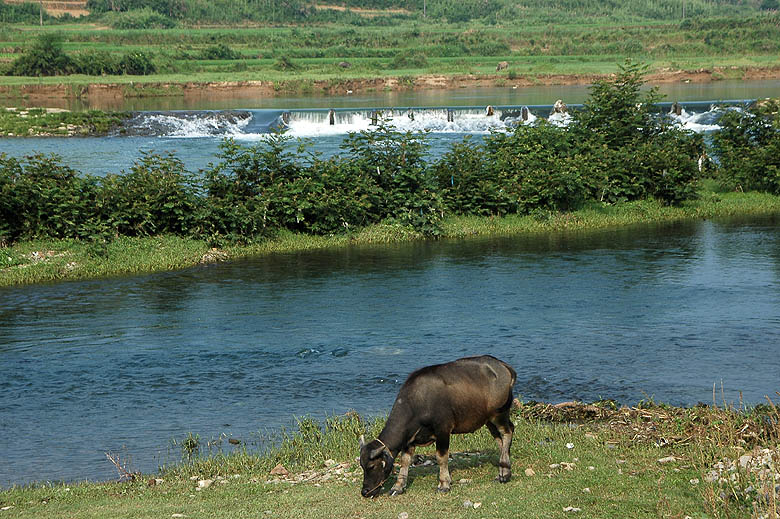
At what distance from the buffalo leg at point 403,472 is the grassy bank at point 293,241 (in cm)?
1547

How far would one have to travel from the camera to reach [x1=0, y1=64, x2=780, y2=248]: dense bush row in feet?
82.0

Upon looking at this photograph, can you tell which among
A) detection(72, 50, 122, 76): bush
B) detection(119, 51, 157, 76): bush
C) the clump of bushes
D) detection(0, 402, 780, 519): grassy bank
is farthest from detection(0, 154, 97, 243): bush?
detection(119, 51, 157, 76): bush

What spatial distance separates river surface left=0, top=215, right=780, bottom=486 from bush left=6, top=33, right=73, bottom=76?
7551 centimetres

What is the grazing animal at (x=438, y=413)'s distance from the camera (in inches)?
370

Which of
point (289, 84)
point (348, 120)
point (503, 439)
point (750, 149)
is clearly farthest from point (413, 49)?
point (503, 439)

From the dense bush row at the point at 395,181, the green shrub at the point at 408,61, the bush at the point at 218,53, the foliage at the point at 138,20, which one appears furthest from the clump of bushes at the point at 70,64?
the dense bush row at the point at 395,181

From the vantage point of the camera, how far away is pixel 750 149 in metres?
32.3

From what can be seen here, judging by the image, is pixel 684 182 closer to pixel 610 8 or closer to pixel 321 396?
pixel 321 396

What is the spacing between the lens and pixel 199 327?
1912 cm

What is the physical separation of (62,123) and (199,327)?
42.9 m

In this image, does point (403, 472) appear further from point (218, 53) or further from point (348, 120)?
point (218, 53)

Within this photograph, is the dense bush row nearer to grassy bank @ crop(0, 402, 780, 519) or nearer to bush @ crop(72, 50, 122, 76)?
grassy bank @ crop(0, 402, 780, 519)

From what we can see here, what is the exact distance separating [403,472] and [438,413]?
0.76 meters

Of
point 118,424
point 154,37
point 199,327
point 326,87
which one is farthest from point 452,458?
point 154,37
